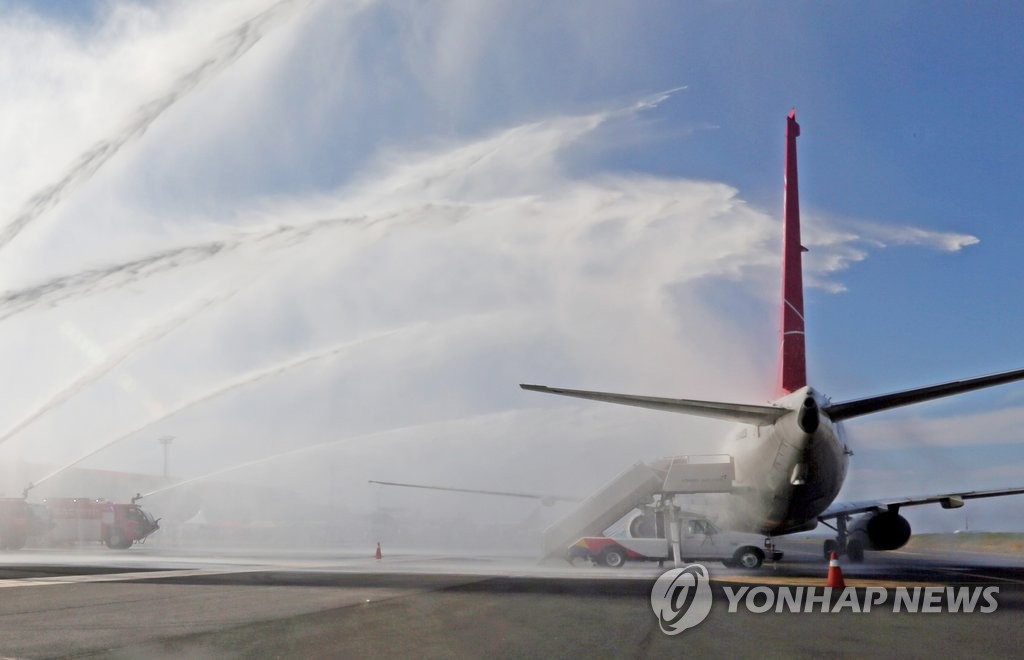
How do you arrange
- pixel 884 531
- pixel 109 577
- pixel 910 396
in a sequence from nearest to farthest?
1. pixel 910 396
2. pixel 109 577
3. pixel 884 531

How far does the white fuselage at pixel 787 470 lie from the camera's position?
21.8 m

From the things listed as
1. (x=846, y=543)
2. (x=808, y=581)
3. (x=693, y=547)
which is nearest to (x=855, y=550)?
(x=846, y=543)

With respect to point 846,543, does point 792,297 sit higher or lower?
higher

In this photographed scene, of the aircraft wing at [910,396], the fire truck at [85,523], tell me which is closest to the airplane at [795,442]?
the aircraft wing at [910,396]

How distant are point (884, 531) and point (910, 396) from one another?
14.2 meters

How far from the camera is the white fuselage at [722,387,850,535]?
2180 centimetres

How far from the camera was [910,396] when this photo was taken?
18.9m

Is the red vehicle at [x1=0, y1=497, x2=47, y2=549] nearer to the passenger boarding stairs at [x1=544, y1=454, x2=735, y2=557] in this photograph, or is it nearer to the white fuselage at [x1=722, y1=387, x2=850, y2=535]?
the passenger boarding stairs at [x1=544, y1=454, x2=735, y2=557]

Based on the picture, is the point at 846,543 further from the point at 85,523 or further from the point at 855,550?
the point at 85,523

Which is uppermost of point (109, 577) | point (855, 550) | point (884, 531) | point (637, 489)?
point (637, 489)

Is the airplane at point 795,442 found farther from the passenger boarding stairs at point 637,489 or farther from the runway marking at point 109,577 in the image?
the runway marking at point 109,577

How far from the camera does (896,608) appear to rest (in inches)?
607

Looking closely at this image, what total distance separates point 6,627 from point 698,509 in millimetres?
24607

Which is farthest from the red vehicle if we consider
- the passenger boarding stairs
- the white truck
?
the white truck
